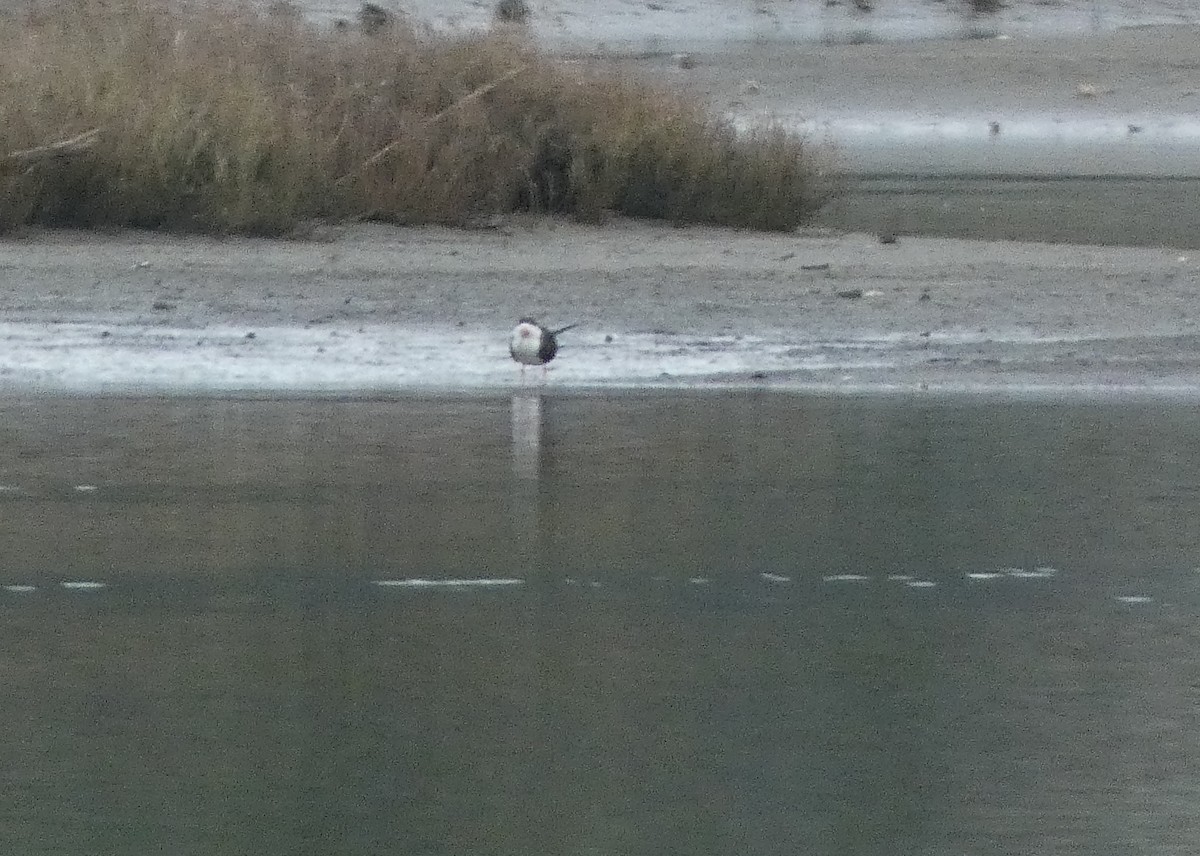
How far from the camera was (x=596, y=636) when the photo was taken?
717 centimetres

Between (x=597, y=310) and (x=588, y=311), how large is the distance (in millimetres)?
58

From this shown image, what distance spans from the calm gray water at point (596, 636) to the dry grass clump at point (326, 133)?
517 centimetres

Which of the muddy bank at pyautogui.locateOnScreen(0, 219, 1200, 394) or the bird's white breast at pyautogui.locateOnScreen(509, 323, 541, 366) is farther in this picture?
the muddy bank at pyautogui.locateOnScreen(0, 219, 1200, 394)

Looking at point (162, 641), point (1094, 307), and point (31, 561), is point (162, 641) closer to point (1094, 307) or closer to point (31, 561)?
point (31, 561)

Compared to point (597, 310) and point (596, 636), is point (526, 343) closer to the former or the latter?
point (597, 310)

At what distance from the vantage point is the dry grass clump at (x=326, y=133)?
52.3 feet

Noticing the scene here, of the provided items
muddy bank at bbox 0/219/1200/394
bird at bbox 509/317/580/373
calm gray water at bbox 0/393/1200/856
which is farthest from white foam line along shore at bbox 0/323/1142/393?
calm gray water at bbox 0/393/1200/856

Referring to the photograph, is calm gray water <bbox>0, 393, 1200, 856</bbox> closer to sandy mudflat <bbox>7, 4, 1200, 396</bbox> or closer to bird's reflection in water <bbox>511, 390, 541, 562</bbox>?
bird's reflection in water <bbox>511, 390, 541, 562</bbox>

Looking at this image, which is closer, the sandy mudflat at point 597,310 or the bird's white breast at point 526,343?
the bird's white breast at point 526,343

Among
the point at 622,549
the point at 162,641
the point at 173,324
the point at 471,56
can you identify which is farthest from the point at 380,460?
the point at 471,56

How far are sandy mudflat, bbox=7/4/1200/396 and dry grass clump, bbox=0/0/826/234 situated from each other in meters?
0.26

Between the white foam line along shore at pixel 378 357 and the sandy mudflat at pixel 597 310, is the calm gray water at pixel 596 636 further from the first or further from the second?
the sandy mudflat at pixel 597 310

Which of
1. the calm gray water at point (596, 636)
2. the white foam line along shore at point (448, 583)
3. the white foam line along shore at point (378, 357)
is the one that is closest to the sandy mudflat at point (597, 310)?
the white foam line along shore at point (378, 357)

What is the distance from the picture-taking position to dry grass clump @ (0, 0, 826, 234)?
52.3 feet
